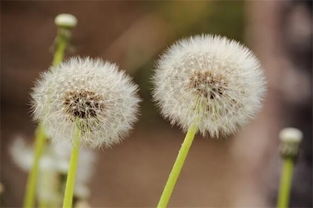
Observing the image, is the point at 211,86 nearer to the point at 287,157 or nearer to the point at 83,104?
the point at 83,104

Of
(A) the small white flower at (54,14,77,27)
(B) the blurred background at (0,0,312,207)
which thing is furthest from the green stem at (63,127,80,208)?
(B) the blurred background at (0,0,312,207)

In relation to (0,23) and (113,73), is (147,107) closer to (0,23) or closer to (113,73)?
(0,23)

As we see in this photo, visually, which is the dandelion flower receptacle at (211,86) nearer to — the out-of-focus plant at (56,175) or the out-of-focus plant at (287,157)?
the out-of-focus plant at (287,157)

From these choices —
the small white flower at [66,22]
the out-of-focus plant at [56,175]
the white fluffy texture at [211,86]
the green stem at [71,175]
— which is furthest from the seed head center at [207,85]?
the out-of-focus plant at [56,175]

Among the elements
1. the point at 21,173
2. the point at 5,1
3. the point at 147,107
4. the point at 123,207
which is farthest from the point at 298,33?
the point at 5,1

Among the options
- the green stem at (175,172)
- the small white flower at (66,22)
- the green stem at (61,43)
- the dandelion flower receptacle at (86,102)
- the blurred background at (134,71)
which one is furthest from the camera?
the blurred background at (134,71)

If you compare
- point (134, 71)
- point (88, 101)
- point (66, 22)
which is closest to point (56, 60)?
point (66, 22)

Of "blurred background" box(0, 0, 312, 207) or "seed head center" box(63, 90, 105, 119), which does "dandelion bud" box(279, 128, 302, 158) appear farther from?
"blurred background" box(0, 0, 312, 207)
